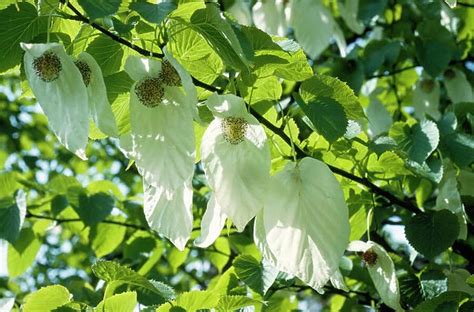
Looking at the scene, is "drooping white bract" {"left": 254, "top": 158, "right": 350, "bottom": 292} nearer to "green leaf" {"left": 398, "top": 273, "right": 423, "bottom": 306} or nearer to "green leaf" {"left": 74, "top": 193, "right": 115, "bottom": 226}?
"green leaf" {"left": 398, "top": 273, "right": 423, "bottom": 306}

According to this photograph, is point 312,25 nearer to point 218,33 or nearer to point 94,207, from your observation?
point 94,207

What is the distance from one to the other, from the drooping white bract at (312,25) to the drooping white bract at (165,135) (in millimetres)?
1129

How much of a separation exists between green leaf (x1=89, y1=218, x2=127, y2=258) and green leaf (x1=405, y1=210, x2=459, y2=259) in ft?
2.62

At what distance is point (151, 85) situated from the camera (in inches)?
35.5

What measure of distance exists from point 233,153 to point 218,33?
154 mm

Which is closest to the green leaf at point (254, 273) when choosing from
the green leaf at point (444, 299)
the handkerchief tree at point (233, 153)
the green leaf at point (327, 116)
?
the handkerchief tree at point (233, 153)

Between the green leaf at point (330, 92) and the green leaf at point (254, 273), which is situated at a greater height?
the green leaf at point (330, 92)

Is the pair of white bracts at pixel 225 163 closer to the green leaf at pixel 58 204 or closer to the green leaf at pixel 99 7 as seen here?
the green leaf at pixel 99 7

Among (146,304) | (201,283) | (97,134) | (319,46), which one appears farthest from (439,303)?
(201,283)

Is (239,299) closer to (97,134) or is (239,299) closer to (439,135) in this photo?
(97,134)

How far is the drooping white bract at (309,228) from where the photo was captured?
35.5 inches

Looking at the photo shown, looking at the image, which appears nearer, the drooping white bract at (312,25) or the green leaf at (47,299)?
the green leaf at (47,299)

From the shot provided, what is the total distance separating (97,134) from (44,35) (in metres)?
0.19

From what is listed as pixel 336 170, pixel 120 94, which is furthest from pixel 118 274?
pixel 336 170
